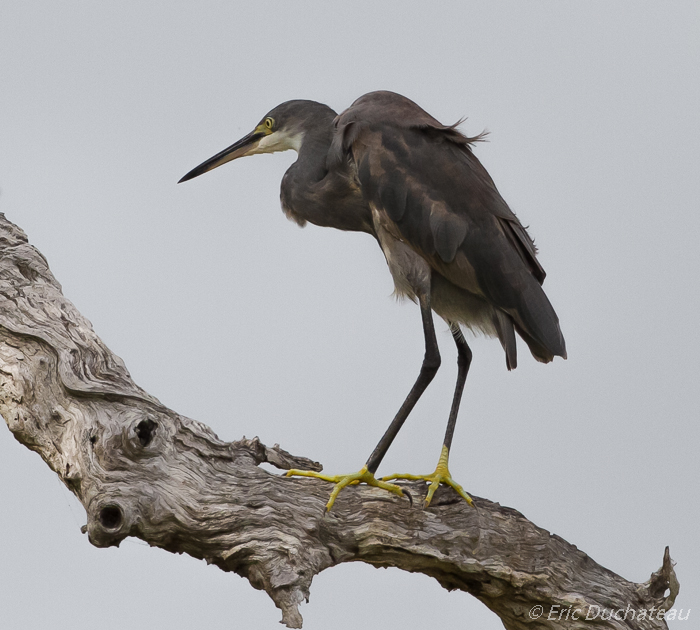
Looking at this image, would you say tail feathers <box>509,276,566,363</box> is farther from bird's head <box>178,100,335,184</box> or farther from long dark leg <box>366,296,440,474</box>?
bird's head <box>178,100,335,184</box>

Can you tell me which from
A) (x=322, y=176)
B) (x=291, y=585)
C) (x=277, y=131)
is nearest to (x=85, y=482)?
(x=291, y=585)

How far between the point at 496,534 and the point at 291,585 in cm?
113

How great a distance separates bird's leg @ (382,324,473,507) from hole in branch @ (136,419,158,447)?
3.90 ft

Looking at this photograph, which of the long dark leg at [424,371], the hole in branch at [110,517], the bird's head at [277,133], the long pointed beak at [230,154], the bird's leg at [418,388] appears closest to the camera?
the hole in branch at [110,517]

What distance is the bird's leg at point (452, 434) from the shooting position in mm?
4059

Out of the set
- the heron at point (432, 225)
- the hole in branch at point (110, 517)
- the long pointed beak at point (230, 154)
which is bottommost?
the hole in branch at point (110, 517)

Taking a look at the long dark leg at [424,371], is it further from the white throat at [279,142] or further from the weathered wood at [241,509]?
the white throat at [279,142]

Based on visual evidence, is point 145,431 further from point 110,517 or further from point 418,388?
point 418,388

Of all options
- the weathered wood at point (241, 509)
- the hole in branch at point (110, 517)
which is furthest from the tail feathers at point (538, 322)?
the hole in branch at point (110, 517)

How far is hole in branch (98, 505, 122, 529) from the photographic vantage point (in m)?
3.30

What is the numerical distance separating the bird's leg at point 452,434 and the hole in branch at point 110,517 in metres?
1.37

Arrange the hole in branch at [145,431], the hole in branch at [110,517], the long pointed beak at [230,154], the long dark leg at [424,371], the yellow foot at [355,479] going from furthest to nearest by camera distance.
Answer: the long pointed beak at [230,154]
the long dark leg at [424,371]
the yellow foot at [355,479]
the hole in branch at [145,431]
the hole in branch at [110,517]

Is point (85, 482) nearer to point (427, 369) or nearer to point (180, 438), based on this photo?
point (180, 438)

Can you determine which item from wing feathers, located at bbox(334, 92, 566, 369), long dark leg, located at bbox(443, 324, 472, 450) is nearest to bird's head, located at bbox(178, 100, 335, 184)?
wing feathers, located at bbox(334, 92, 566, 369)
